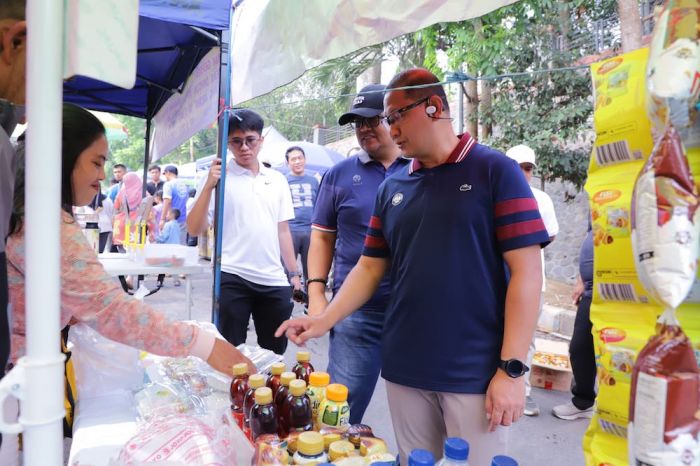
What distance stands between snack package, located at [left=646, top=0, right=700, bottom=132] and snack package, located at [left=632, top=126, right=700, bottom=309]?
0.03 metres

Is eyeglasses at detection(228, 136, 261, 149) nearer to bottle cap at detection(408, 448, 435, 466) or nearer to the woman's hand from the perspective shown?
the woman's hand

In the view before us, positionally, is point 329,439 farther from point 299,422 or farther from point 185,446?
point 185,446

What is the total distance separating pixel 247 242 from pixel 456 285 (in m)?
1.67

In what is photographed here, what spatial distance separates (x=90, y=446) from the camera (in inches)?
55.4

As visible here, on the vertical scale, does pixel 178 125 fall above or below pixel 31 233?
above

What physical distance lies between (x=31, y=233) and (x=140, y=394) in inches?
44.3

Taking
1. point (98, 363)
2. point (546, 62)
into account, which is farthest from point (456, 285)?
point (546, 62)

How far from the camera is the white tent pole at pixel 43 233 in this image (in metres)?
0.77

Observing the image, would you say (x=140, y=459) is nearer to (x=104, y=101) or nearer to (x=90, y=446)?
(x=90, y=446)

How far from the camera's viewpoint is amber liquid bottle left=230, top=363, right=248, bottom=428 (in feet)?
4.91

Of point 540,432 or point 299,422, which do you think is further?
point 540,432

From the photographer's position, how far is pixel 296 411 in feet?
4.30

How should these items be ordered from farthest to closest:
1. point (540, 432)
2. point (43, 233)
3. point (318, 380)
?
1. point (540, 432)
2. point (318, 380)
3. point (43, 233)

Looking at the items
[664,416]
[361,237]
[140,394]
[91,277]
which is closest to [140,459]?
[91,277]
